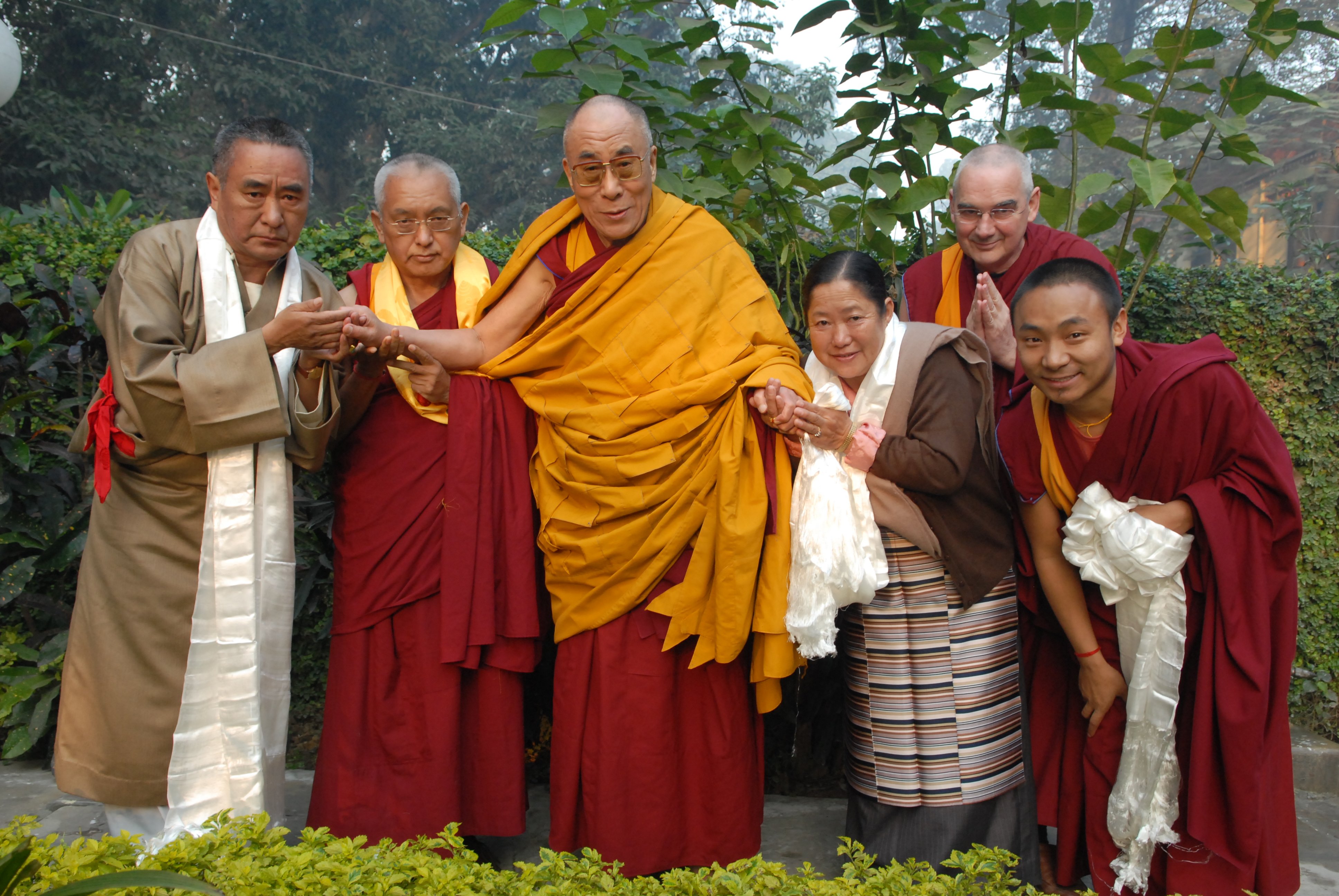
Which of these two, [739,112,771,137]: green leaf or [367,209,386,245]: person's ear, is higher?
[739,112,771,137]: green leaf

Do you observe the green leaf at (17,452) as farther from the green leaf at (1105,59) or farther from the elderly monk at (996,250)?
the green leaf at (1105,59)

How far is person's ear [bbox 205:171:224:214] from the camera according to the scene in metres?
2.72

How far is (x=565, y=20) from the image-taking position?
3.05 meters

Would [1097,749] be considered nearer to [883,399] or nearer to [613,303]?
[883,399]

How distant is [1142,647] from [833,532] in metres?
0.80

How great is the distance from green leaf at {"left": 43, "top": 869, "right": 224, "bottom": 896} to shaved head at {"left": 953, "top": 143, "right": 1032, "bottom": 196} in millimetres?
2603

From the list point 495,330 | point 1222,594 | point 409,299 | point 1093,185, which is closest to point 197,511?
point 409,299

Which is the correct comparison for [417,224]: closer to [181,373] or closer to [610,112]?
[610,112]

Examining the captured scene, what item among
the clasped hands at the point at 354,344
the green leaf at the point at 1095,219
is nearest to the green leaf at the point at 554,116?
the clasped hands at the point at 354,344

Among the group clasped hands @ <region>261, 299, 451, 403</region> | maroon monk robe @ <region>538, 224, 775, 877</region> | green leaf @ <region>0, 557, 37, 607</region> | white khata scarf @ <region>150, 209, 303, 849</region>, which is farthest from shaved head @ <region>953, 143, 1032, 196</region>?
green leaf @ <region>0, 557, 37, 607</region>

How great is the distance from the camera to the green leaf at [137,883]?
1.36 meters

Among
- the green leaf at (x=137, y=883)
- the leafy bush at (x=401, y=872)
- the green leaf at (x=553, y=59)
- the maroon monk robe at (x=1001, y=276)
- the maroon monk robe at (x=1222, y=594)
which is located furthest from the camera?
the green leaf at (x=553, y=59)

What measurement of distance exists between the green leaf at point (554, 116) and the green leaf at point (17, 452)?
214 cm

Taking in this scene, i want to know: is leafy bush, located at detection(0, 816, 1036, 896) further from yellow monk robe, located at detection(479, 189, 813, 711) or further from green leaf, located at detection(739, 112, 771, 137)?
green leaf, located at detection(739, 112, 771, 137)
